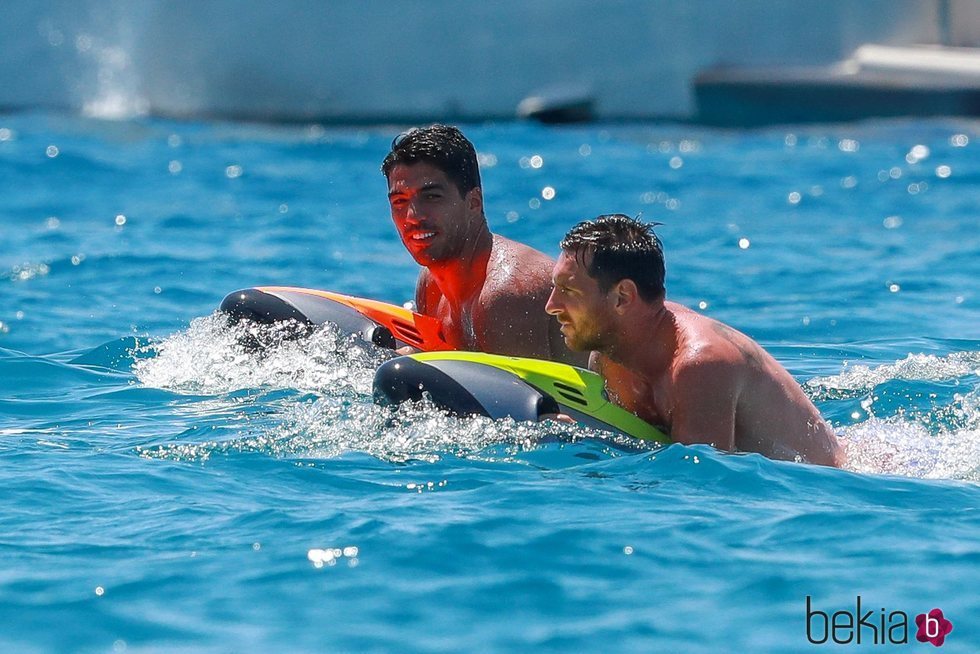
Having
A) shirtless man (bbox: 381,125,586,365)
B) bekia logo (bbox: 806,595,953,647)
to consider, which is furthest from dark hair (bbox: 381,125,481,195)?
bekia logo (bbox: 806,595,953,647)

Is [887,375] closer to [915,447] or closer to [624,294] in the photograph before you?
[915,447]

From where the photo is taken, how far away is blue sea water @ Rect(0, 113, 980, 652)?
4.18m

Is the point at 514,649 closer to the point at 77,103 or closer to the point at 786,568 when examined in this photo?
Answer: the point at 786,568

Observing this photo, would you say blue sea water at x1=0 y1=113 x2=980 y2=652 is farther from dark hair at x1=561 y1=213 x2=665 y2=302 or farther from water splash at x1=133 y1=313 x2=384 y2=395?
dark hair at x1=561 y1=213 x2=665 y2=302

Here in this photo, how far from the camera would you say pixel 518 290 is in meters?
6.40

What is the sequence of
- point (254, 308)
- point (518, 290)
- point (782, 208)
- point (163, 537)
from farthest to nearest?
point (782, 208), point (254, 308), point (518, 290), point (163, 537)

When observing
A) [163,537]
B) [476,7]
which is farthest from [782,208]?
[163,537]

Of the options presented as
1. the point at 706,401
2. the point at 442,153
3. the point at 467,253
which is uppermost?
the point at 442,153

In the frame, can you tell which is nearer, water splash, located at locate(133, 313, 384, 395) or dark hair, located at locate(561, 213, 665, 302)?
dark hair, located at locate(561, 213, 665, 302)

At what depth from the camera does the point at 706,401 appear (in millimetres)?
5324

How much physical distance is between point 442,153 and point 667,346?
1.63 metres

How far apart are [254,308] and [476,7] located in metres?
12.2

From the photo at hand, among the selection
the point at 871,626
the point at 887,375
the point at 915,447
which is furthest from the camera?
the point at 887,375

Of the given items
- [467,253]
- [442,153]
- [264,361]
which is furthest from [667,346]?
Answer: [264,361]
